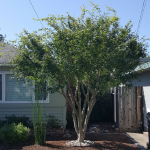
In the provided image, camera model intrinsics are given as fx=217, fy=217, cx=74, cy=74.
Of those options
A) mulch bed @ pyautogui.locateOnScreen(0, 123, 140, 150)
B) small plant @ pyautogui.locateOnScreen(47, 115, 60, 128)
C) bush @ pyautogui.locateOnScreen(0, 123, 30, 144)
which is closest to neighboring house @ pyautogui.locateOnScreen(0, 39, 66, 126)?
small plant @ pyautogui.locateOnScreen(47, 115, 60, 128)

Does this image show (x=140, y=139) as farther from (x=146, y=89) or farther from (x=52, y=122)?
(x=52, y=122)

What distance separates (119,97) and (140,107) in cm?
93

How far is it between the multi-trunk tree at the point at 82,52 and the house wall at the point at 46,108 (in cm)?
281

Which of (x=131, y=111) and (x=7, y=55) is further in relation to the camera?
(x=131, y=111)

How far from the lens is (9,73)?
28.6 ft

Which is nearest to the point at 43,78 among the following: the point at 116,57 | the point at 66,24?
the point at 66,24

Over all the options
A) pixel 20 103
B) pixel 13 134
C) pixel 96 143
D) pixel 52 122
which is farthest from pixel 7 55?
pixel 96 143

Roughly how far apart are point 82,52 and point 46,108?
408 centimetres

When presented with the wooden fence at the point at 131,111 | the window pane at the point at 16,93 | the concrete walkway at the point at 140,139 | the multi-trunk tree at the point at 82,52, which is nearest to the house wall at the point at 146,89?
the wooden fence at the point at 131,111

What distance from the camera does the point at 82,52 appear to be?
17.7ft

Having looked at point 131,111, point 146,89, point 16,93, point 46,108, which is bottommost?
point 131,111

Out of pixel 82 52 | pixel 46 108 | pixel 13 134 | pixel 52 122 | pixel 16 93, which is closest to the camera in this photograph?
pixel 82 52

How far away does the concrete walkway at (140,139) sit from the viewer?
22.1ft

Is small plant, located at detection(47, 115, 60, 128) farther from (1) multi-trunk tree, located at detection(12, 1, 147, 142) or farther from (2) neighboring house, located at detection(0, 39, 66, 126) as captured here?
(1) multi-trunk tree, located at detection(12, 1, 147, 142)
